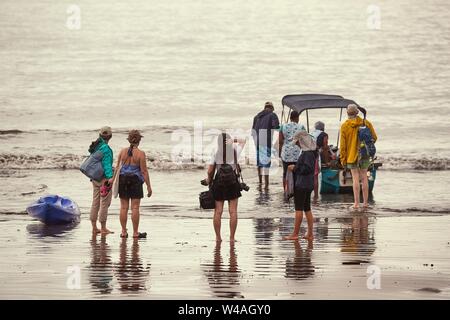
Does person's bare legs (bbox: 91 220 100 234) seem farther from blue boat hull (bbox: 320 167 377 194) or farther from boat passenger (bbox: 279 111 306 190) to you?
blue boat hull (bbox: 320 167 377 194)

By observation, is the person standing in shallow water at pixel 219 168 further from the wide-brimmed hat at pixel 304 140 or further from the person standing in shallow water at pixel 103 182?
the person standing in shallow water at pixel 103 182

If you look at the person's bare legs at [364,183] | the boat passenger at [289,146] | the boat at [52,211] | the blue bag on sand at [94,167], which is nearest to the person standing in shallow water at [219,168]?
the blue bag on sand at [94,167]

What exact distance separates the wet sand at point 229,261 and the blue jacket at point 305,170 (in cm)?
78

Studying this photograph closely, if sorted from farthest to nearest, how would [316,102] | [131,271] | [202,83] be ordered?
[202,83] → [316,102] → [131,271]

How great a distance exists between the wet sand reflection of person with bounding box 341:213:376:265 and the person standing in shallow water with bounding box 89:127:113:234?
3.42 metres

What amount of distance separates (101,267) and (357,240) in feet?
12.8

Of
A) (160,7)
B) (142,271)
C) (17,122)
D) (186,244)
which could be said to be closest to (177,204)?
(186,244)

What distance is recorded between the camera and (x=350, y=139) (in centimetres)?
1745

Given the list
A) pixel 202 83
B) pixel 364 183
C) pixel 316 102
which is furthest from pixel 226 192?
pixel 202 83

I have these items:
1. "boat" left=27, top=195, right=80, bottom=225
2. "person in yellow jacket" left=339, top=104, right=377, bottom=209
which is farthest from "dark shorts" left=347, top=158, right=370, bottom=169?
"boat" left=27, top=195, right=80, bottom=225

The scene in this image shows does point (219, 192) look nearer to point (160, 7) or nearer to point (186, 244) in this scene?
point (186, 244)

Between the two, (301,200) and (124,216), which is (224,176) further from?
(124,216)

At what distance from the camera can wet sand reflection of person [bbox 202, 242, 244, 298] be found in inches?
412
